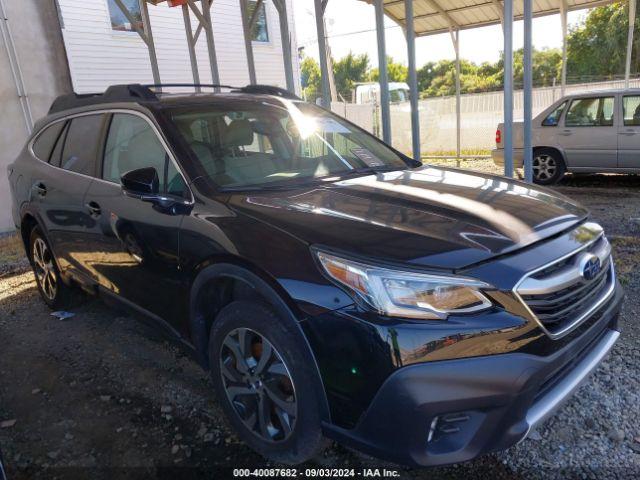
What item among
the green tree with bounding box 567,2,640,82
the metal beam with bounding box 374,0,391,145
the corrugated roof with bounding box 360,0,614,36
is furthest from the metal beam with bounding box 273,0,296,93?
the green tree with bounding box 567,2,640,82

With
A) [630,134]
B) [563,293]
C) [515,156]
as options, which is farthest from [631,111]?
[563,293]

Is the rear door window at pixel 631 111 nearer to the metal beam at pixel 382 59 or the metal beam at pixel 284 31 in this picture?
the metal beam at pixel 382 59

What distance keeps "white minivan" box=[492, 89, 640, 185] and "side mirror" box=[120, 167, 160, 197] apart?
8.15 metres

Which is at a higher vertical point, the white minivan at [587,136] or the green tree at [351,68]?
the green tree at [351,68]

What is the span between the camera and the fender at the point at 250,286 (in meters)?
1.98

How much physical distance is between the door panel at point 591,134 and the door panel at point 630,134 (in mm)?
97

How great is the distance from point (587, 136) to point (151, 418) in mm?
8724

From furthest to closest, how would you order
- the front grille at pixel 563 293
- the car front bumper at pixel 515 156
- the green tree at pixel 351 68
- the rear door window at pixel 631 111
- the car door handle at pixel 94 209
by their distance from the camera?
the green tree at pixel 351 68
the car front bumper at pixel 515 156
the rear door window at pixel 631 111
the car door handle at pixel 94 209
the front grille at pixel 563 293

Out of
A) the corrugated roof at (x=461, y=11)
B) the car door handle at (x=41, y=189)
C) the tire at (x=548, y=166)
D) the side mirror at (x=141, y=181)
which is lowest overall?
the tire at (x=548, y=166)

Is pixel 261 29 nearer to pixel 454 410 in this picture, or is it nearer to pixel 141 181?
pixel 141 181

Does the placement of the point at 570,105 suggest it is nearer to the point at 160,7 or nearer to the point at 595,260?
the point at 595,260

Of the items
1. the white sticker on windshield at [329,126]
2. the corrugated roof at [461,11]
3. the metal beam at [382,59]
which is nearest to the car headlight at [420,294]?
the white sticker on windshield at [329,126]

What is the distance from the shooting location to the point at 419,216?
2.17 m

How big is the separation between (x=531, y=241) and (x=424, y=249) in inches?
19.1
